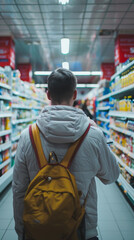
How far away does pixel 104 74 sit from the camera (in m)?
10.6

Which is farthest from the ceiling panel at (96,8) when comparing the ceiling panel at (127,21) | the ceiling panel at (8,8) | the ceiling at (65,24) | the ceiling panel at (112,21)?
the ceiling panel at (8,8)

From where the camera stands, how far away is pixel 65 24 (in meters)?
6.13

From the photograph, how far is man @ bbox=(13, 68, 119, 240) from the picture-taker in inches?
Answer: 37.5

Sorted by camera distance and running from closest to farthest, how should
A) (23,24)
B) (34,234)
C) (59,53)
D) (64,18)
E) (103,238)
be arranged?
(34,234) → (103,238) → (64,18) → (23,24) → (59,53)

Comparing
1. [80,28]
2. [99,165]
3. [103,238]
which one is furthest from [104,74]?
[99,165]

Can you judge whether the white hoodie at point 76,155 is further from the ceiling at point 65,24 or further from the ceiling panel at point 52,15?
the ceiling panel at point 52,15

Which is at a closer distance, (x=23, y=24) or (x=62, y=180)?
(x=62, y=180)

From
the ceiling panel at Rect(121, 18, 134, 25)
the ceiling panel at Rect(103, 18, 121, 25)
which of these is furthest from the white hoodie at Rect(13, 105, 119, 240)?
the ceiling panel at Rect(121, 18, 134, 25)

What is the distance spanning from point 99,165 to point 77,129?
26cm

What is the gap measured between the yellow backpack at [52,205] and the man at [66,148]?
7 centimetres

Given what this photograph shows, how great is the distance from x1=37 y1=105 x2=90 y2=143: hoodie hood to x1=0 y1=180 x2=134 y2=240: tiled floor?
74.9 inches

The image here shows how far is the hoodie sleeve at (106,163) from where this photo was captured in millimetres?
1028

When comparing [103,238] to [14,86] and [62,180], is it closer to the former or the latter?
[62,180]

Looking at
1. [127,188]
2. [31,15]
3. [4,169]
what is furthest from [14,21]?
[127,188]
